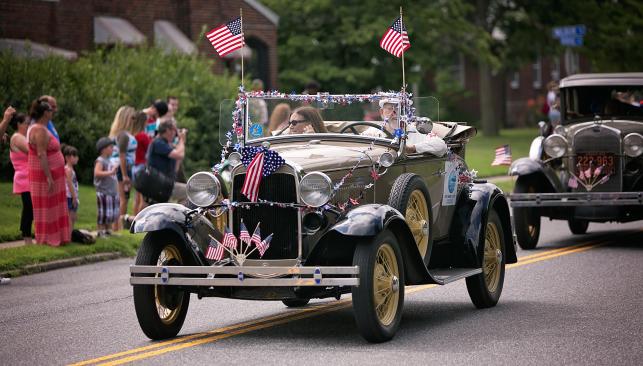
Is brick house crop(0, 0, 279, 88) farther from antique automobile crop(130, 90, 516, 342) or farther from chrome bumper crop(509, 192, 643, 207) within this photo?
antique automobile crop(130, 90, 516, 342)

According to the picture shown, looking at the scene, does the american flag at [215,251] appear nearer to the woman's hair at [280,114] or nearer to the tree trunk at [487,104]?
the woman's hair at [280,114]

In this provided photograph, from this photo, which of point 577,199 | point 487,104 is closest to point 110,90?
point 577,199

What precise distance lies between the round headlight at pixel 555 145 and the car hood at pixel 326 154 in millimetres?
6550

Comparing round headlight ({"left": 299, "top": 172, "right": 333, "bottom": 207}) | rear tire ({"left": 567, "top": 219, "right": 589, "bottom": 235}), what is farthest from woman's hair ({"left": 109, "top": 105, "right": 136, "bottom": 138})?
round headlight ({"left": 299, "top": 172, "right": 333, "bottom": 207})

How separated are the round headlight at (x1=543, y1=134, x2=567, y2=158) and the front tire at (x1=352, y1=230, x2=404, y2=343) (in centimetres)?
763

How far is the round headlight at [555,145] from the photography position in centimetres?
1653

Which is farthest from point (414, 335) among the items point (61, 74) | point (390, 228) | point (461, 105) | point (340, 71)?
point (461, 105)

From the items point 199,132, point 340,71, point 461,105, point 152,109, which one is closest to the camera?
point 152,109

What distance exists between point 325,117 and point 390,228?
5.88ft

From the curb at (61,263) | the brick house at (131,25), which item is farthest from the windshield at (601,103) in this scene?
the brick house at (131,25)

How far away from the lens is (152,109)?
758 inches

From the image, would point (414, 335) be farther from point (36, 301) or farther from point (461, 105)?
point (461, 105)

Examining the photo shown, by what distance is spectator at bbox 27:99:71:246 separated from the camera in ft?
50.2

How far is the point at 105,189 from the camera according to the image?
672 inches
